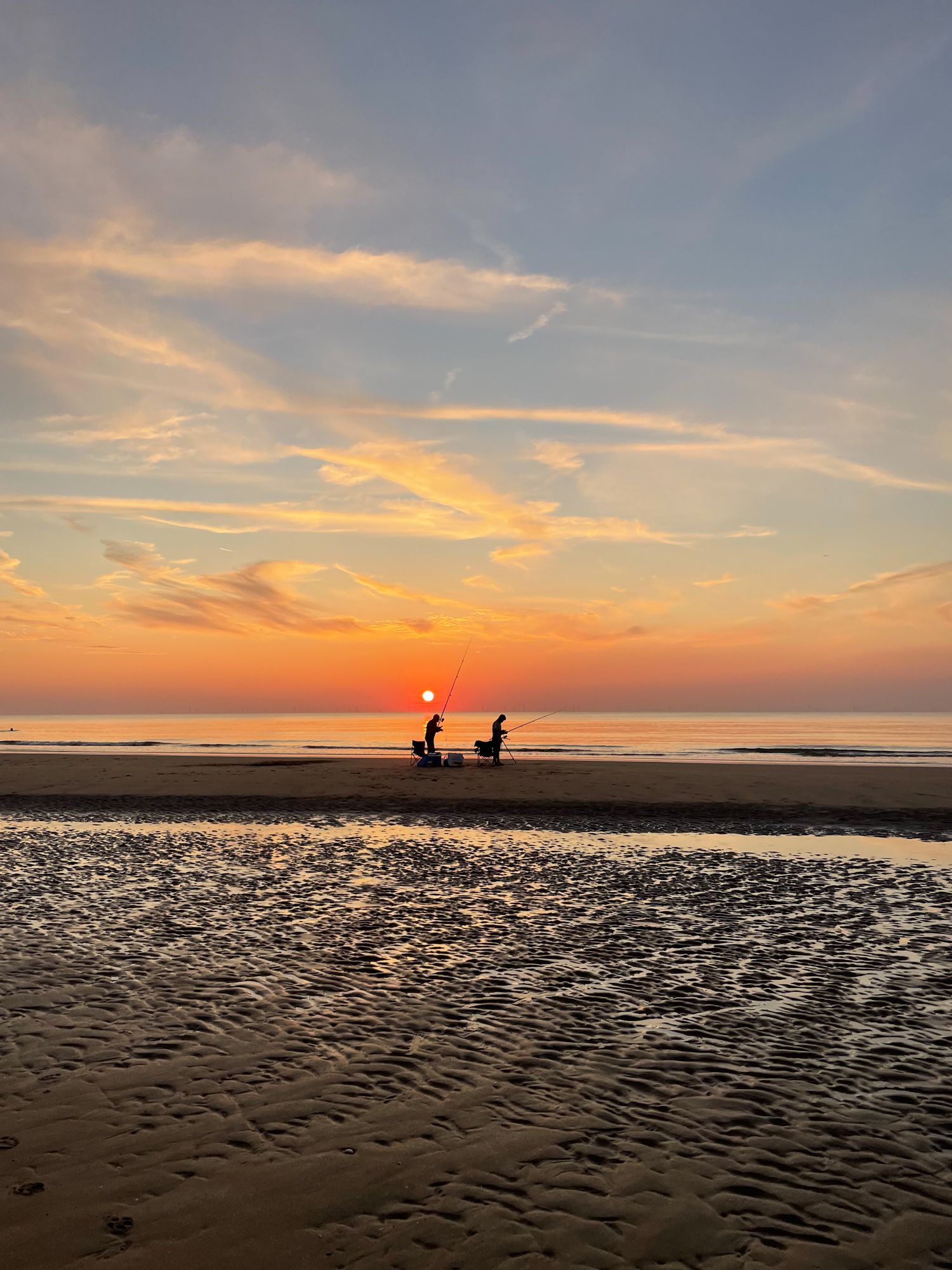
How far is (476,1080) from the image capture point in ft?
21.5

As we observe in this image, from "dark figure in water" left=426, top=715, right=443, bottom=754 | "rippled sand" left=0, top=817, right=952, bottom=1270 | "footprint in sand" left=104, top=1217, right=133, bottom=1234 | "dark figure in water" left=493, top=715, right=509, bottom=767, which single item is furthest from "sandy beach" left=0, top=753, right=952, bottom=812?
"footprint in sand" left=104, top=1217, right=133, bottom=1234

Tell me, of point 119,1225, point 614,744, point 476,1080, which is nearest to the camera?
point 119,1225

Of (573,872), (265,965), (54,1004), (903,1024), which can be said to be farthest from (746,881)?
(54,1004)

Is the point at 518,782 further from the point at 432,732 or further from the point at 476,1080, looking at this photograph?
the point at 476,1080

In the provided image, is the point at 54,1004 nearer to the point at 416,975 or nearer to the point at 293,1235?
the point at 416,975

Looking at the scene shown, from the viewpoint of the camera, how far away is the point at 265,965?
9.60 metres

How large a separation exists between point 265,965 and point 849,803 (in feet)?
73.7

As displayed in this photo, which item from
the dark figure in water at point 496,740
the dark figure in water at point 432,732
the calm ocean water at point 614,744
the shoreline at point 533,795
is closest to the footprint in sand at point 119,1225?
the shoreline at point 533,795

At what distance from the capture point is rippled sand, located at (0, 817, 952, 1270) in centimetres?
456

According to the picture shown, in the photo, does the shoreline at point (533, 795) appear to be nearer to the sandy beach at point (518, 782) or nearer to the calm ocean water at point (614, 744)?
the sandy beach at point (518, 782)

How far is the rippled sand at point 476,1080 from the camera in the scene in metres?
4.56

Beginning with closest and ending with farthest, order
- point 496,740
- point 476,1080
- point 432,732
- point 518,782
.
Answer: point 476,1080
point 518,782
point 496,740
point 432,732

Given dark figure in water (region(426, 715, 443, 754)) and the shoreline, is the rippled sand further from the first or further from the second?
dark figure in water (region(426, 715, 443, 754))

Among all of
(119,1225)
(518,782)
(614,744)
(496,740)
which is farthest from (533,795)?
(614,744)
